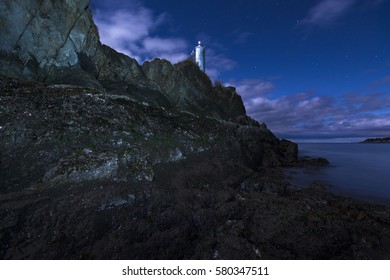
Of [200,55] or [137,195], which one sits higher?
[200,55]

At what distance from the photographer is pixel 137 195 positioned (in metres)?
8.87

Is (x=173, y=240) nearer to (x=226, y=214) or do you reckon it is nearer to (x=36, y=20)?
(x=226, y=214)

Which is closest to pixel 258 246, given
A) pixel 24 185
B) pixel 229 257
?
pixel 229 257

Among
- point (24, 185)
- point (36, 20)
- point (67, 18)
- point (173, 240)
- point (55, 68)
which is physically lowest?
point (173, 240)

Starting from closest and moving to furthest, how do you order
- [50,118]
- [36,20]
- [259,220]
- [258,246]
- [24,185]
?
[258,246] < [24,185] < [259,220] < [50,118] < [36,20]

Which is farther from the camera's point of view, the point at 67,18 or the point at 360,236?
the point at 67,18

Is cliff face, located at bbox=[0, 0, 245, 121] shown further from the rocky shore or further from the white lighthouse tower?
the white lighthouse tower

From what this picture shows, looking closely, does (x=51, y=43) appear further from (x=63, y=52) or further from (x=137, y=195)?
(x=137, y=195)

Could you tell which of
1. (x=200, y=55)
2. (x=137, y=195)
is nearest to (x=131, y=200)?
(x=137, y=195)

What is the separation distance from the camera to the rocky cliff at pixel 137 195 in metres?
6.98

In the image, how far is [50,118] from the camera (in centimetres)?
1100

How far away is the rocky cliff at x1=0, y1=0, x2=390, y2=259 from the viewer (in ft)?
22.9

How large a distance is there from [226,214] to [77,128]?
29.1 ft

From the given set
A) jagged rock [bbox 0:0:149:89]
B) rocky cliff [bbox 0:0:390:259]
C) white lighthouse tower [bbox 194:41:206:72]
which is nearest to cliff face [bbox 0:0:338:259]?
rocky cliff [bbox 0:0:390:259]
